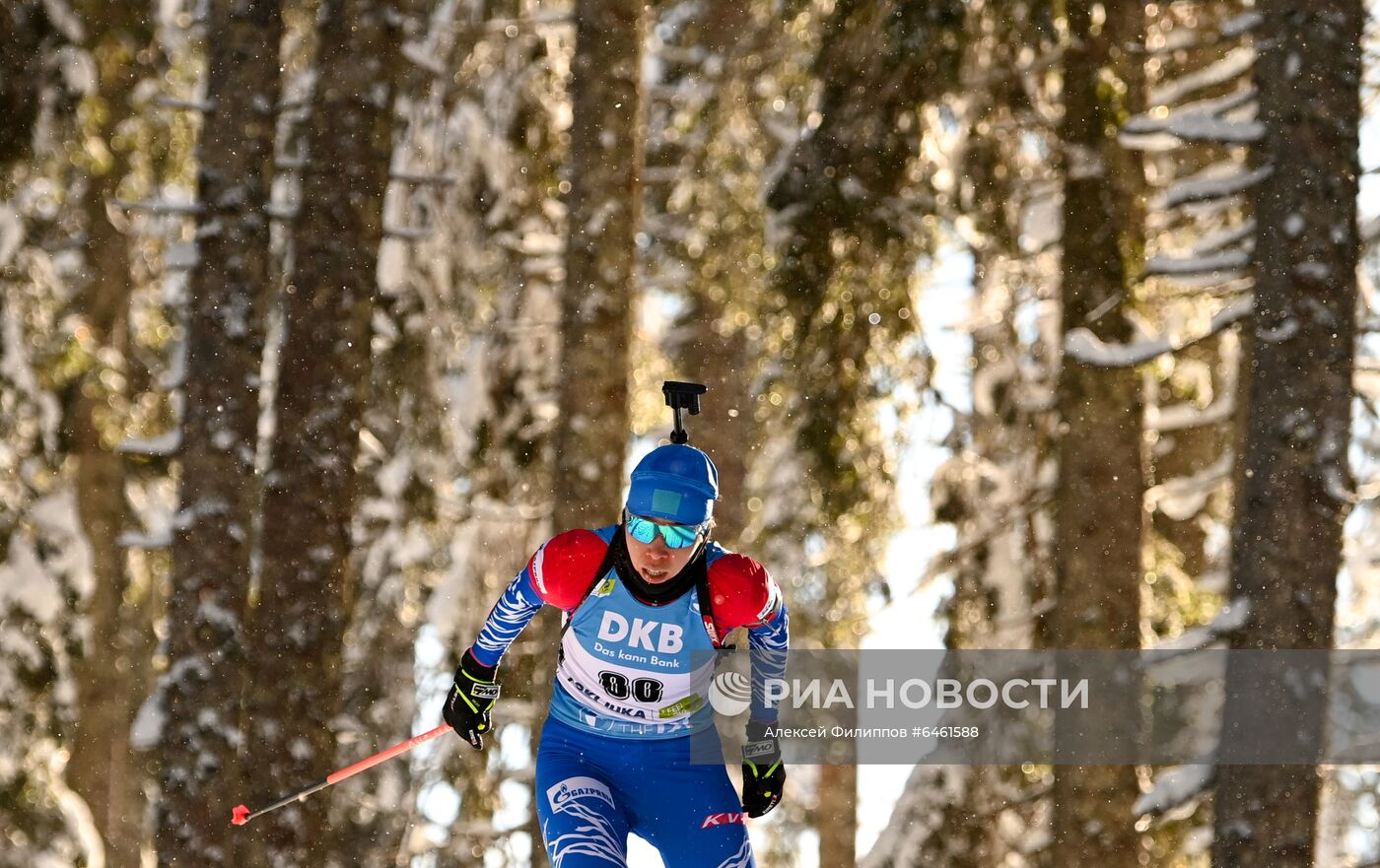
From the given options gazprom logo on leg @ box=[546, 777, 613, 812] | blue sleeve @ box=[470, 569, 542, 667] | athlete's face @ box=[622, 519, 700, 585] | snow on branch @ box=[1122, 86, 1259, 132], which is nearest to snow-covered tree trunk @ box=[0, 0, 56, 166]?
blue sleeve @ box=[470, 569, 542, 667]

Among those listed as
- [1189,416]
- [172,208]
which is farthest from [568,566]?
[1189,416]

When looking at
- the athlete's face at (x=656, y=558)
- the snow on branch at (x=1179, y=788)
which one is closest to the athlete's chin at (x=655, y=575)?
the athlete's face at (x=656, y=558)

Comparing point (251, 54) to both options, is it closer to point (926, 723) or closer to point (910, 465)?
point (910, 465)

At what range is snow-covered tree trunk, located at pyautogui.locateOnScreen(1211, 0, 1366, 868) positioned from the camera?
7480 mm

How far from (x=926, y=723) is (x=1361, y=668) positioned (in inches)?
133

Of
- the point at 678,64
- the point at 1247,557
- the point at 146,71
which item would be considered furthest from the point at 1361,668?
the point at 146,71

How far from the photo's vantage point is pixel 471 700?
Answer: 6.01 meters

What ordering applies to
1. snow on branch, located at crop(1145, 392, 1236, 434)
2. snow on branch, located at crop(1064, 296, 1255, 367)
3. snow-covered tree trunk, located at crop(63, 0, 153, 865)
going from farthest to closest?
snow-covered tree trunk, located at crop(63, 0, 153, 865)
snow on branch, located at crop(1145, 392, 1236, 434)
snow on branch, located at crop(1064, 296, 1255, 367)

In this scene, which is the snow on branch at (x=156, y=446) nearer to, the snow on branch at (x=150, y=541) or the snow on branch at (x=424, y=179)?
the snow on branch at (x=150, y=541)

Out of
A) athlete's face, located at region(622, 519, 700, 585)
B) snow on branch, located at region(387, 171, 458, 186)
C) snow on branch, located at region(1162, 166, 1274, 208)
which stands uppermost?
snow on branch, located at region(387, 171, 458, 186)

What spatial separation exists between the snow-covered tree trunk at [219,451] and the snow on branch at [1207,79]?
6427mm

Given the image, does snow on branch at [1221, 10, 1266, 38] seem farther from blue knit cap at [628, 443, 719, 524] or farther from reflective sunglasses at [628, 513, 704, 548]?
reflective sunglasses at [628, 513, 704, 548]

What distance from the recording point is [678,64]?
15.6 m

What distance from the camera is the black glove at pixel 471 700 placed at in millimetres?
6004
